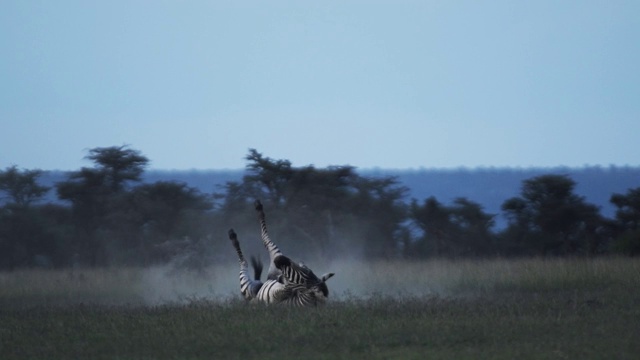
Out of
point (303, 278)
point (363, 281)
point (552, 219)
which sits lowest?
point (363, 281)

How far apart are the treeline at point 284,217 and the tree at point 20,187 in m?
0.03

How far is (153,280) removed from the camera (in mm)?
19906

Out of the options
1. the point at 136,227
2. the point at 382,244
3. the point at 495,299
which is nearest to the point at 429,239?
the point at 382,244

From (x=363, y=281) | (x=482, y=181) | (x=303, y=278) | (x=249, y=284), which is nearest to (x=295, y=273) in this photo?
(x=303, y=278)

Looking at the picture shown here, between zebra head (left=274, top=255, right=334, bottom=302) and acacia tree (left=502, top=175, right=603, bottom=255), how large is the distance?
1428 centimetres

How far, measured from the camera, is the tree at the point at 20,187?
92.7 ft

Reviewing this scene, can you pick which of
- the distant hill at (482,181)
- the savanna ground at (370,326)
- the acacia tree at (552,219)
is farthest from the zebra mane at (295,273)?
the distant hill at (482,181)

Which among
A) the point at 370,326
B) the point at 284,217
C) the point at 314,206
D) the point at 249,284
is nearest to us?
the point at 370,326

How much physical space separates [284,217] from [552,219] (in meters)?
7.32

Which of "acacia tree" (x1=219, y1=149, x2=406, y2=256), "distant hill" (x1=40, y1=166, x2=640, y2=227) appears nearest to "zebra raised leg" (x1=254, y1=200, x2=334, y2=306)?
"acacia tree" (x1=219, y1=149, x2=406, y2=256)

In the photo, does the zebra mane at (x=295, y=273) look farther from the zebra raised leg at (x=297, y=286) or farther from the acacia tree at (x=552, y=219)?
the acacia tree at (x=552, y=219)

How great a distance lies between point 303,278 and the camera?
13.5 metres

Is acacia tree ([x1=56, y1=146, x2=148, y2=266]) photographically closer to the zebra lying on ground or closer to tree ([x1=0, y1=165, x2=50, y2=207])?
tree ([x1=0, y1=165, x2=50, y2=207])

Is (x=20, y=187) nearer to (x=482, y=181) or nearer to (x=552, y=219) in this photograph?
(x=552, y=219)
